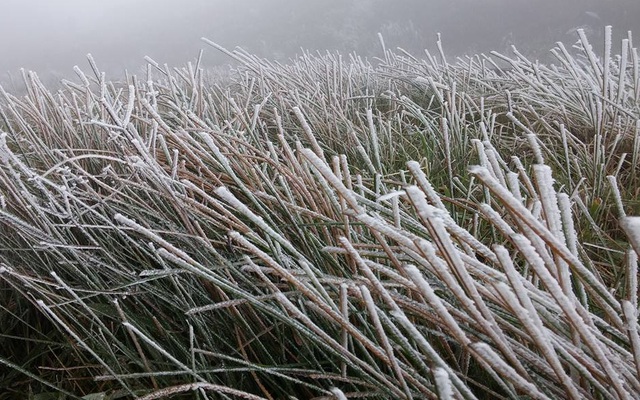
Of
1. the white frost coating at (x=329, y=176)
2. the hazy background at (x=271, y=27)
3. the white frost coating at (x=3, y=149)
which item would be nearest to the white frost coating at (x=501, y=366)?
the white frost coating at (x=329, y=176)

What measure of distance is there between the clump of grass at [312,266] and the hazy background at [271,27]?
11268 mm

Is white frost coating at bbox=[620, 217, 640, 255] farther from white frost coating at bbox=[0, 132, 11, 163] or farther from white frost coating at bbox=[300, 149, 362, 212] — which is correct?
white frost coating at bbox=[0, 132, 11, 163]

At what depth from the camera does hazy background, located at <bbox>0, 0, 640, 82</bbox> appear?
510 inches

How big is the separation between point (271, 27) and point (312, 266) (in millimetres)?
17418

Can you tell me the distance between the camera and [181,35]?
679 inches

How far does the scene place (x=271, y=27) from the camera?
16922mm

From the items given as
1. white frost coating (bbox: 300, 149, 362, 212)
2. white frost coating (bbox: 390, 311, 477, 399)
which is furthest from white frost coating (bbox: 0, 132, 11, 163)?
white frost coating (bbox: 390, 311, 477, 399)

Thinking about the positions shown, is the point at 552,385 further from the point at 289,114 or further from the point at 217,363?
the point at 289,114

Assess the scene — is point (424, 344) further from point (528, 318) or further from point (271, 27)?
point (271, 27)

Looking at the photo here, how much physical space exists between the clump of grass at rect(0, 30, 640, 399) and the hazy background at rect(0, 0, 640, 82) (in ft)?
37.0

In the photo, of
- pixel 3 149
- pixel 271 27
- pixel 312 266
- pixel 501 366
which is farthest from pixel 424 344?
pixel 271 27

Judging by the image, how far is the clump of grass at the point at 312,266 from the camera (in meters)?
0.35

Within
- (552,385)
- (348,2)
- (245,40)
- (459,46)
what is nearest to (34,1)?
(245,40)

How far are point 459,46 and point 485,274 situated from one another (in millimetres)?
13589
